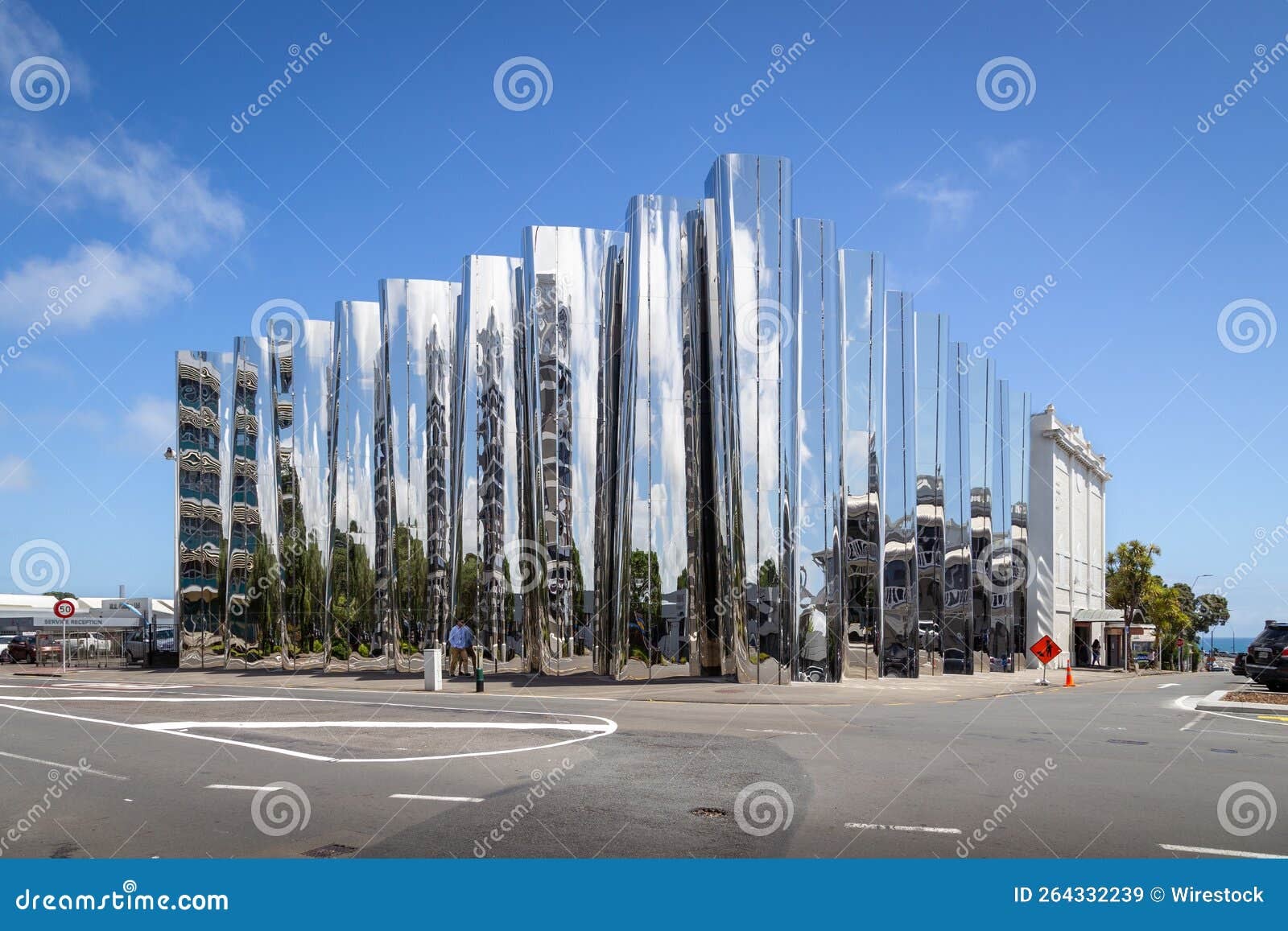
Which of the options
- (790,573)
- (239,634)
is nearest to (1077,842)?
(790,573)

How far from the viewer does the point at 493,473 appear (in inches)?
1249

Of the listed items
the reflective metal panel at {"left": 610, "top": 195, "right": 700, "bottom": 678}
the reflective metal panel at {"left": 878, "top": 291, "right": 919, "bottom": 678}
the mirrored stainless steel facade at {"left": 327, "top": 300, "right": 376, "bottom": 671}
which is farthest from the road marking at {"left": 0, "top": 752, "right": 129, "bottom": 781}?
the reflective metal panel at {"left": 878, "top": 291, "right": 919, "bottom": 678}

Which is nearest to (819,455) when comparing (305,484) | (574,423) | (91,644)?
(574,423)

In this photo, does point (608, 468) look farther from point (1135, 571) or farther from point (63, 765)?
point (1135, 571)

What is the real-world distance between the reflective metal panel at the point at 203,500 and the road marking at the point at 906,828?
32978 millimetres

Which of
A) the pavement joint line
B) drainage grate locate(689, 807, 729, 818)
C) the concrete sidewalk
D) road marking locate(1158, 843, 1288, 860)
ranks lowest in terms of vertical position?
the concrete sidewalk

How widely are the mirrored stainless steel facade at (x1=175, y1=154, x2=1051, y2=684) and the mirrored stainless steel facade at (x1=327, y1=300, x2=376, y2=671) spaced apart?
9 cm

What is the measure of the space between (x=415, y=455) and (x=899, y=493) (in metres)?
16.5

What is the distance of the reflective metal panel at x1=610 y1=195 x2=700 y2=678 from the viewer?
27.0 meters

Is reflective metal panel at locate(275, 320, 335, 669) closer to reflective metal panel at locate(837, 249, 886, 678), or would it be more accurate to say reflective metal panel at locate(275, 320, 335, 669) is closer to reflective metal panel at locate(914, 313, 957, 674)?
reflective metal panel at locate(837, 249, 886, 678)

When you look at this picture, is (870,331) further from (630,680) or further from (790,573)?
(630,680)

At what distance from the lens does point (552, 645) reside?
Result: 29.3m

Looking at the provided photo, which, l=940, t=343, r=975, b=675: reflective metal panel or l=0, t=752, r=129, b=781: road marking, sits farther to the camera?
l=940, t=343, r=975, b=675: reflective metal panel

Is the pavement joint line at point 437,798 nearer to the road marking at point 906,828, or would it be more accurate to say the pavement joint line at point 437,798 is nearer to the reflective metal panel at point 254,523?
the road marking at point 906,828
